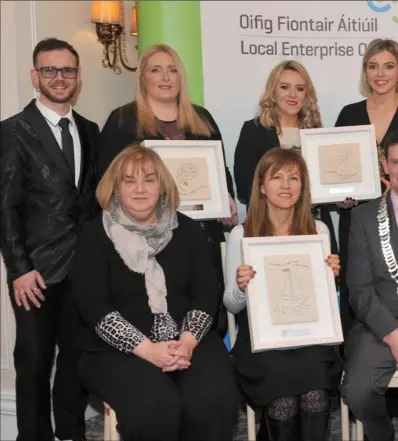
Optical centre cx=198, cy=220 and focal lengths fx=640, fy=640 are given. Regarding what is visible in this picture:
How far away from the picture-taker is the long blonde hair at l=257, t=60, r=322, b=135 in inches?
139

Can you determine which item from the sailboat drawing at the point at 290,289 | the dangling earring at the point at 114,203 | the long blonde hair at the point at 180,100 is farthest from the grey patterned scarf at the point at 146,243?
the long blonde hair at the point at 180,100

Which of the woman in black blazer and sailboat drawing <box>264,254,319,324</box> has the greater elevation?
the woman in black blazer

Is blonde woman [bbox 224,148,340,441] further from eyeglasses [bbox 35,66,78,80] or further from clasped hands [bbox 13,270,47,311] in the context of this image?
eyeglasses [bbox 35,66,78,80]

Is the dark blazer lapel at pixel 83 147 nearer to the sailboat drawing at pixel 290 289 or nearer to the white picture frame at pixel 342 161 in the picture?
the sailboat drawing at pixel 290 289

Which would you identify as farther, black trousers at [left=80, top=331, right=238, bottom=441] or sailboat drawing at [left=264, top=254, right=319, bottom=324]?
sailboat drawing at [left=264, top=254, right=319, bottom=324]

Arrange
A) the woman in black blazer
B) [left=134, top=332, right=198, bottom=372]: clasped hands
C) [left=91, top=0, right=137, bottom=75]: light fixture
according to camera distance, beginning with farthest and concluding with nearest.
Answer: [left=91, top=0, right=137, bottom=75]: light fixture < the woman in black blazer < [left=134, top=332, right=198, bottom=372]: clasped hands

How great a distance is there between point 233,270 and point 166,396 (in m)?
0.73

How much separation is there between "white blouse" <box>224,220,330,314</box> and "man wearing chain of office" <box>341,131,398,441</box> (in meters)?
0.23

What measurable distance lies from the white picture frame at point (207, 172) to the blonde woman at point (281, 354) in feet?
0.93

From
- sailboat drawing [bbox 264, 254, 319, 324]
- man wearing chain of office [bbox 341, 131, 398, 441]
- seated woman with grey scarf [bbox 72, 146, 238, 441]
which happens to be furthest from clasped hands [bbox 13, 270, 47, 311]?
man wearing chain of office [bbox 341, 131, 398, 441]

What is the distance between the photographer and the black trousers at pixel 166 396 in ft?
8.02

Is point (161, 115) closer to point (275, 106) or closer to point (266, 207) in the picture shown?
point (275, 106)

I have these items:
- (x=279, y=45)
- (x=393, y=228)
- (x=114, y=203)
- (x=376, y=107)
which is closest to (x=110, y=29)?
(x=279, y=45)

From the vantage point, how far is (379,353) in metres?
2.80
